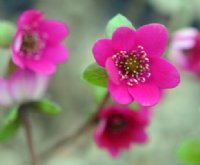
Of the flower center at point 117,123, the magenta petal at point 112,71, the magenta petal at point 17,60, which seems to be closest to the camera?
the magenta petal at point 112,71

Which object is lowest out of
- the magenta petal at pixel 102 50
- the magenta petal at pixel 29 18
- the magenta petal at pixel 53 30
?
the magenta petal at pixel 102 50

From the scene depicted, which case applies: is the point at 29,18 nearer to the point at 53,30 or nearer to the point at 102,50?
the point at 53,30

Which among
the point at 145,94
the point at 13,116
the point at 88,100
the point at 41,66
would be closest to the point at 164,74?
the point at 145,94

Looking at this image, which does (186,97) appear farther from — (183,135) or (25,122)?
(25,122)

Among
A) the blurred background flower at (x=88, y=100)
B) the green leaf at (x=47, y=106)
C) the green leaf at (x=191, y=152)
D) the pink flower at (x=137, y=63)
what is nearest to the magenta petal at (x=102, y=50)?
the pink flower at (x=137, y=63)

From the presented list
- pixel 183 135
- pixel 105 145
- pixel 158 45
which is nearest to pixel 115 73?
pixel 158 45

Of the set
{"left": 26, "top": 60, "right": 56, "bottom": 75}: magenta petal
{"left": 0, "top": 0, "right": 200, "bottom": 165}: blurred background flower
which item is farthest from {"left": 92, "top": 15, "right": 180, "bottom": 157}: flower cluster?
{"left": 0, "top": 0, "right": 200, "bottom": 165}: blurred background flower

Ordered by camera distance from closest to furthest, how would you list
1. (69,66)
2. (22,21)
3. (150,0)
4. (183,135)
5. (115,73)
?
(115,73), (22,21), (183,135), (69,66), (150,0)

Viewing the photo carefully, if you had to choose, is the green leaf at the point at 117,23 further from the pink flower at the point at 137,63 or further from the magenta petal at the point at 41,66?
the magenta petal at the point at 41,66
